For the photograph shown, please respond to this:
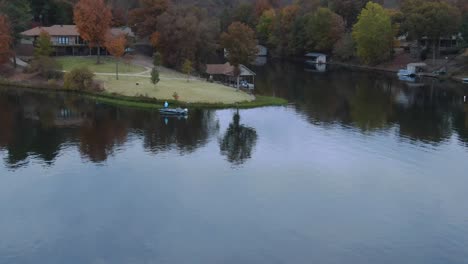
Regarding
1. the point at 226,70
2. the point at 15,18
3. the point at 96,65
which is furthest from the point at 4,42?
the point at 226,70

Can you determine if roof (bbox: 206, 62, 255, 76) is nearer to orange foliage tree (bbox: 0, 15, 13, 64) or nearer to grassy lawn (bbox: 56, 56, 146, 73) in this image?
grassy lawn (bbox: 56, 56, 146, 73)

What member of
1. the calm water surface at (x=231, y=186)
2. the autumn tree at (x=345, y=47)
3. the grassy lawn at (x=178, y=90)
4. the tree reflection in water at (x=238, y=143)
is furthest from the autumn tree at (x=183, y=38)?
the autumn tree at (x=345, y=47)

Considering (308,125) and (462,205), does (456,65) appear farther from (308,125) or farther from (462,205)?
(462,205)

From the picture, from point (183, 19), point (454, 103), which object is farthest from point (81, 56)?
point (454, 103)

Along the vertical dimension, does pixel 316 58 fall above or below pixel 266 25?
below

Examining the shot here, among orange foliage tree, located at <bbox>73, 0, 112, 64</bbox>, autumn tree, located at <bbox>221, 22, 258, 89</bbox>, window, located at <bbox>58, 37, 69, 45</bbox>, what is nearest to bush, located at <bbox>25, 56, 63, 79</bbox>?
orange foliage tree, located at <bbox>73, 0, 112, 64</bbox>

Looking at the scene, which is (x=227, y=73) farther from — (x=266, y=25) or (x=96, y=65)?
(x=266, y=25)
